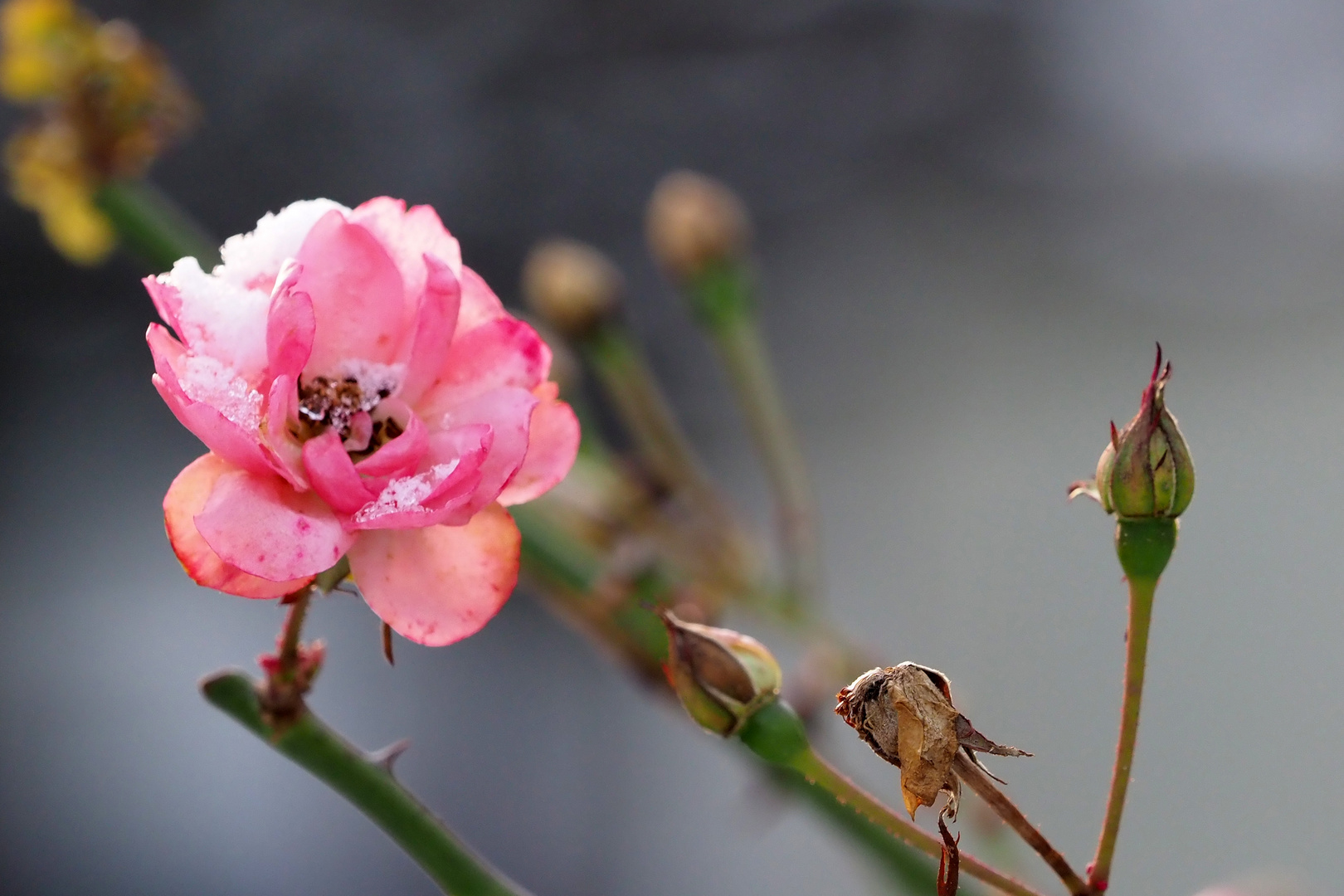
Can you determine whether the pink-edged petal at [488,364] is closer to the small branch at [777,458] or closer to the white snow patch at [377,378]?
the white snow patch at [377,378]

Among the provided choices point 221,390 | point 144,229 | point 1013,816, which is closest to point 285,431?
point 221,390

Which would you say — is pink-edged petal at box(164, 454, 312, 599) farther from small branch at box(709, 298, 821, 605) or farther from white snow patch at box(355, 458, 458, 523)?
small branch at box(709, 298, 821, 605)

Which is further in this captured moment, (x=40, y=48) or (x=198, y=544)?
(x=40, y=48)

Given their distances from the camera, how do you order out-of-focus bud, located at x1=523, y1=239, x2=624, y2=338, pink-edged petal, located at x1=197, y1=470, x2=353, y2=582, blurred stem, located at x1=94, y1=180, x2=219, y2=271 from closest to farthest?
pink-edged petal, located at x1=197, y1=470, x2=353, y2=582, blurred stem, located at x1=94, y1=180, x2=219, y2=271, out-of-focus bud, located at x1=523, y1=239, x2=624, y2=338

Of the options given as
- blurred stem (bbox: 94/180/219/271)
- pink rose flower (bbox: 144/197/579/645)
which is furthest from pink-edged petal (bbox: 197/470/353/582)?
blurred stem (bbox: 94/180/219/271)

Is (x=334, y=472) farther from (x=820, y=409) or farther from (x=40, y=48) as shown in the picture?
(x=820, y=409)

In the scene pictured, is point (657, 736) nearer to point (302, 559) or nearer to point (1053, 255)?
point (1053, 255)

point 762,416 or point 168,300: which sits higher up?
point 762,416

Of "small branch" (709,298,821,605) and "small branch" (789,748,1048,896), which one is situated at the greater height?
"small branch" (709,298,821,605)
